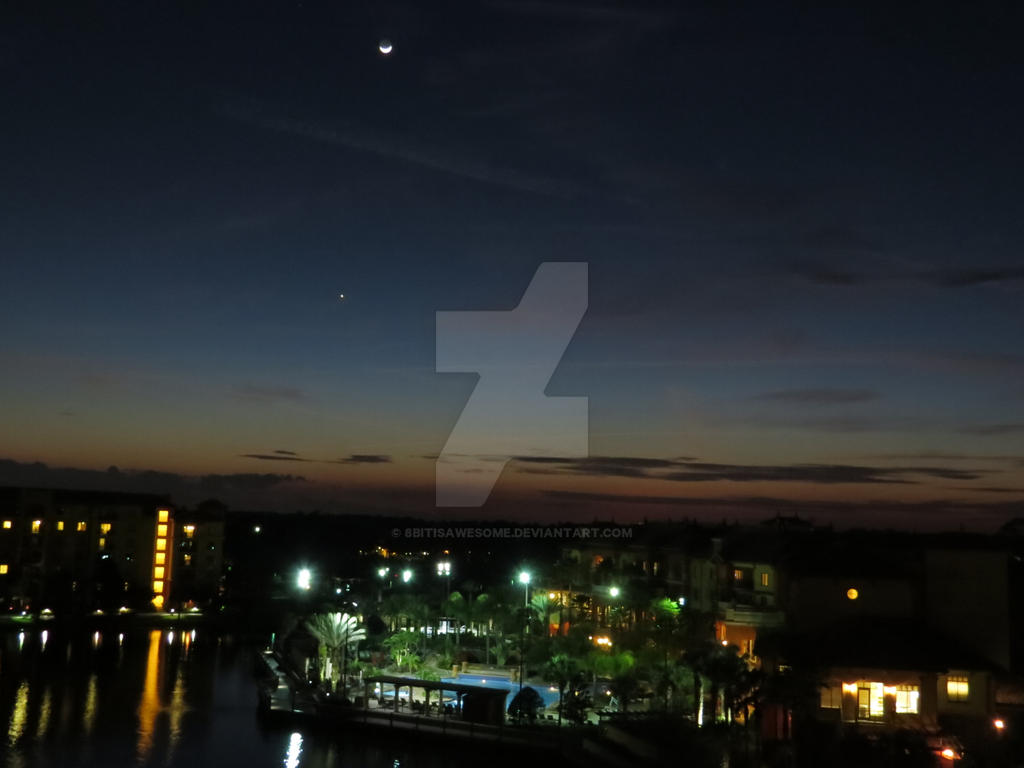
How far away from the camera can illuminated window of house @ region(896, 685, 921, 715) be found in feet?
46.9

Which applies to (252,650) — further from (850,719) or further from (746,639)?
(850,719)

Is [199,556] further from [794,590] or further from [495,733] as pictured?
[794,590]

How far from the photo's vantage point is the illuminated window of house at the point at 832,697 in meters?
14.4

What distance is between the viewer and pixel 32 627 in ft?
122

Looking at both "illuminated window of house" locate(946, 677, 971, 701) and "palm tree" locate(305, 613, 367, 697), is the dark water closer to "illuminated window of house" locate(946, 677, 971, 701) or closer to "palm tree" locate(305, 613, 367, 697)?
"palm tree" locate(305, 613, 367, 697)

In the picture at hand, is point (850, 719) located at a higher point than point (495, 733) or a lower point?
higher

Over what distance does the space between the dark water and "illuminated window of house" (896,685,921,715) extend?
7682mm

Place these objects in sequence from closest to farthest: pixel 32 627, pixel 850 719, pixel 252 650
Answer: pixel 850 719
pixel 252 650
pixel 32 627

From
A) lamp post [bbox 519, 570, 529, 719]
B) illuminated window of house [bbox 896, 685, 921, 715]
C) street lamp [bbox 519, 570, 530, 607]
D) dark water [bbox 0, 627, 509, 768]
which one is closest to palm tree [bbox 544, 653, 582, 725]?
lamp post [bbox 519, 570, 529, 719]

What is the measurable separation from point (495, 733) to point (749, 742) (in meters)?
5.31

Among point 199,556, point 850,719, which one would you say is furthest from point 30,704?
point 199,556

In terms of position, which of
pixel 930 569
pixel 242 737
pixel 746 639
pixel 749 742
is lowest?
pixel 242 737

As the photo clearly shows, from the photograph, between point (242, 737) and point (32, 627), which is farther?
point (32, 627)

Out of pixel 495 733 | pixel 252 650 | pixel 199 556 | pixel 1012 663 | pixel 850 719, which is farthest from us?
pixel 199 556
